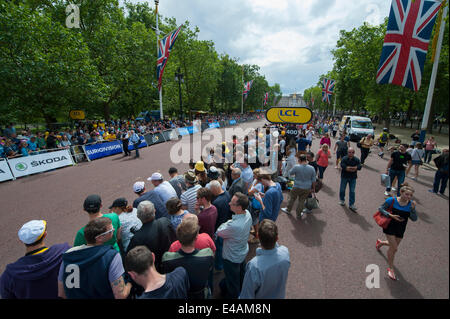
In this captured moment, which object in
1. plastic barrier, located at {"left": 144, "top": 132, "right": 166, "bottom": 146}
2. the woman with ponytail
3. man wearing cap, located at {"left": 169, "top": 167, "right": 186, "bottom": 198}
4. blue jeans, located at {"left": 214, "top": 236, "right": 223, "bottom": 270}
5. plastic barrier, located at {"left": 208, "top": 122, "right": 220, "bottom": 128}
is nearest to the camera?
the woman with ponytail

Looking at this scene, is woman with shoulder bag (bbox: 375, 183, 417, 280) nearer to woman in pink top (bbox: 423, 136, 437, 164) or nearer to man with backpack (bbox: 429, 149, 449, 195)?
man with backpack (bbox: 429, 149, 449, 195)

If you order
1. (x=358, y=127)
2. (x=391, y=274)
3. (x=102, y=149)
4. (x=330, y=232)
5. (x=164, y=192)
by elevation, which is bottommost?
(x=330, y=232)

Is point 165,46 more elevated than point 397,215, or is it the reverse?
point 165,46

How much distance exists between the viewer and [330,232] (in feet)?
15.9

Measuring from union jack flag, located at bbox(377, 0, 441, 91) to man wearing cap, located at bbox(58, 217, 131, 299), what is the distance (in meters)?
Answer: 7.45

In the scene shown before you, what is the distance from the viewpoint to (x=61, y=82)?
45.2 ft

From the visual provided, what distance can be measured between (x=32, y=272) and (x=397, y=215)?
5110 millimetres

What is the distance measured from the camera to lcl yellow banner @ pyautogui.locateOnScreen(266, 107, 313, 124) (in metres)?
6.43

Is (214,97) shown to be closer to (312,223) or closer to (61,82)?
(61,82)

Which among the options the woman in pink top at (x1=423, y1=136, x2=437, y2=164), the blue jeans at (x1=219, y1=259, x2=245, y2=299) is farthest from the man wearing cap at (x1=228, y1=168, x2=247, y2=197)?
the woman in pink top at (x1=423, y1=136, x2=437, y2=164)

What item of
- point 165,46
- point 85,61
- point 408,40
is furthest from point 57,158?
point 408,40

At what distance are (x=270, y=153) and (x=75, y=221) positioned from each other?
6.67 m

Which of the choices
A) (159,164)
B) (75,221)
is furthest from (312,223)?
(159,164)

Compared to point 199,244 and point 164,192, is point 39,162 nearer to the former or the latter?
point 164,192
